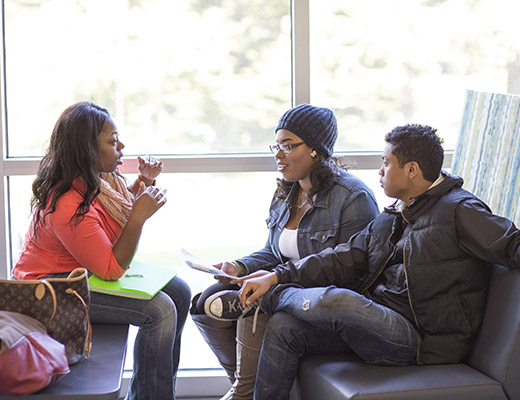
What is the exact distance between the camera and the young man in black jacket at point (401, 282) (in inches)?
88.9

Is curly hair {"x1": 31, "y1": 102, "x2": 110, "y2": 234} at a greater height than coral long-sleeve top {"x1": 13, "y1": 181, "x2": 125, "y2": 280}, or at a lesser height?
greater

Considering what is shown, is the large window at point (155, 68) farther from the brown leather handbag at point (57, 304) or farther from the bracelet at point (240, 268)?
the brown leather handbag at point (57, 304)

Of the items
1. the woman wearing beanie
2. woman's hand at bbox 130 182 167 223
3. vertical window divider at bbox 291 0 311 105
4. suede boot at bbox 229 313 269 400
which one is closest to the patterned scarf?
woman's hand at bbox 130 182 167 223

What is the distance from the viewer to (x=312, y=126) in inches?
108

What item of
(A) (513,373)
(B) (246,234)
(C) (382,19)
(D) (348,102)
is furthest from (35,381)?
(C) (382,19)

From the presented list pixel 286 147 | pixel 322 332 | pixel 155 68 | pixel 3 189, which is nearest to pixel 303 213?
pixel 286 147

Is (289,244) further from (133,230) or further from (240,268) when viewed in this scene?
(133,230)

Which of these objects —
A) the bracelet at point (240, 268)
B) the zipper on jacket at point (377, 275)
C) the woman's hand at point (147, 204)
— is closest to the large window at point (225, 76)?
the bracelet at point (240, 268)

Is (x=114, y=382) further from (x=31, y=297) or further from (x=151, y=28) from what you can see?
(x=151, y=28)

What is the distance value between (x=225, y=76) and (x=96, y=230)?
1075 millimetres

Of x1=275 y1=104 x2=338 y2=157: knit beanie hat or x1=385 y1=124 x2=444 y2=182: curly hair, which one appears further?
x1=275 y1=104 x2=338 y2=157: knit beanie hat

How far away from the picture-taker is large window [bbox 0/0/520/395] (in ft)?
10.1

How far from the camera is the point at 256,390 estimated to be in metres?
2.39

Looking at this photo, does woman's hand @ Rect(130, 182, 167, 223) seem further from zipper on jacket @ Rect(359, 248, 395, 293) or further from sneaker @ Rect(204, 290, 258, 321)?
zipper on jacket @ Rect(359, 248, 395, 293)
